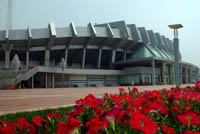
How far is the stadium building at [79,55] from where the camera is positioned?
3965 cm

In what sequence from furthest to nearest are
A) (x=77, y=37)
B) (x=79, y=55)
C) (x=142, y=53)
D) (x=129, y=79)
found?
(x=79, y=55), (x=142, y=53), (x=129, y=79), (x=77, y=37)

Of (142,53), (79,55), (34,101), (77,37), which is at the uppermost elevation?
(77,37)

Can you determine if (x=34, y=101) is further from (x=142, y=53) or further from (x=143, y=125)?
(x=142, y=53)

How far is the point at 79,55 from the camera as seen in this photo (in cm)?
5475

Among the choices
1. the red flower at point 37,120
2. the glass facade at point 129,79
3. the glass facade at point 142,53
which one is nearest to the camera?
the red flower at point 37,120

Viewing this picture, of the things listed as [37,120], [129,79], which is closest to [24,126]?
[37,120]

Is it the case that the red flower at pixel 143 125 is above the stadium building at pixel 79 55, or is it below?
below

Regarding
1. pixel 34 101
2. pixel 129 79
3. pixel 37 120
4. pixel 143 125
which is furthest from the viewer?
pixel 129 79

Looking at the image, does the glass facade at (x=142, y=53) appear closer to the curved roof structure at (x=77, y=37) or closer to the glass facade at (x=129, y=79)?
the curved roof structure at (x=77, y=37)

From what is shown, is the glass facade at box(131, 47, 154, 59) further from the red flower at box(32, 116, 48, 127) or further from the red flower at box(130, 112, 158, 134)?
the red flower at box(130, 112, 158, 134)

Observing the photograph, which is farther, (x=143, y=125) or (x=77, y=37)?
(x=77, y=37)

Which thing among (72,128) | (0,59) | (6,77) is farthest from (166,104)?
(0,59)

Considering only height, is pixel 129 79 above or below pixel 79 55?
below

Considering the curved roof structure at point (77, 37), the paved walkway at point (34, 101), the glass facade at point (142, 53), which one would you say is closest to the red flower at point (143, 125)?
the paved walkway at point (34, 101)
